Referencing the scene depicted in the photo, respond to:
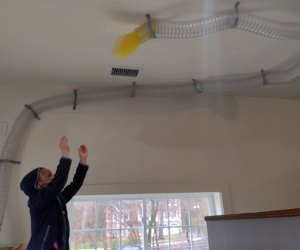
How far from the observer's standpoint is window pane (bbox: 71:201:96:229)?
7.07 ft

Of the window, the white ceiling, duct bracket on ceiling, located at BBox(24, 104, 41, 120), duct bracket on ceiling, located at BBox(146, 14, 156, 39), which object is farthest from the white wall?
duct bracket on ceiling, located at BBox(146, 14, 156, 39)

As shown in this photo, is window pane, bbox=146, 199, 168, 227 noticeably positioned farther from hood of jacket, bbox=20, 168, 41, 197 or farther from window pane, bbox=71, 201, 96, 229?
hood of jacket, bbox=20, 168, 41, 197

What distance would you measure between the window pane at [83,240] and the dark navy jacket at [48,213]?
2.38 feet

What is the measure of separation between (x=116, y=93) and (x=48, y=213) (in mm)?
1172

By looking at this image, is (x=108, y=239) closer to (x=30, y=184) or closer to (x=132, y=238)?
(x=132, y=238)

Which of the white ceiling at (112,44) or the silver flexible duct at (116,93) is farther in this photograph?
the silver flexible duct at (116,93)

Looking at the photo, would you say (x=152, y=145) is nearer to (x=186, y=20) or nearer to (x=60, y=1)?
(x=186, y=20)

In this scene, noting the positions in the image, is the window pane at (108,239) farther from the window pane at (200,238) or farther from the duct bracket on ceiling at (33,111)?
the duct bracket on ceiling at (33,111)

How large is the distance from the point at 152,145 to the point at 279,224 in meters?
1.44

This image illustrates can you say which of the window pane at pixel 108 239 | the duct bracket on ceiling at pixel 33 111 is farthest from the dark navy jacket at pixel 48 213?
the duct bracket on ceiling at pixel 33 111

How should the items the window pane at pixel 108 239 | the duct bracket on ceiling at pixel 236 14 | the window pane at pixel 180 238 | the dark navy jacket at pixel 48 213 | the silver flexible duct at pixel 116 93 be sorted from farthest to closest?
the window pane at pixel 180 238 → the window pane at pixel 108 239 → the silver flexible duct at pixel 116 93 → the duct bracket on ceiling at pixel 236 14 → the dark navy jacket at pixel 48 213

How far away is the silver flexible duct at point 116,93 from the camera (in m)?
2.03

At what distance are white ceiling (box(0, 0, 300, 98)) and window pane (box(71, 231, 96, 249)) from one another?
1.20 metres

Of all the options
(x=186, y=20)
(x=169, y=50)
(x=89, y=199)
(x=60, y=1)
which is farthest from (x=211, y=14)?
(x=89, y=199)
